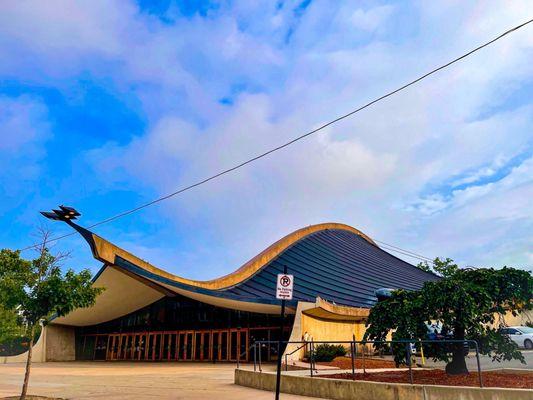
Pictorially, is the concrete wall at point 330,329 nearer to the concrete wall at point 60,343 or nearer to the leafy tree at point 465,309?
the leafy tree at point 465,309

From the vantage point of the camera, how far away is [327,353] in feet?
66.9

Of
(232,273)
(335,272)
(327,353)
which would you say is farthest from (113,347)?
(327,353)

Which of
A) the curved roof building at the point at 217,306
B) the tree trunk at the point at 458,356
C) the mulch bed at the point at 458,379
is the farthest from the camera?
the curved roof building at the point at 217,306

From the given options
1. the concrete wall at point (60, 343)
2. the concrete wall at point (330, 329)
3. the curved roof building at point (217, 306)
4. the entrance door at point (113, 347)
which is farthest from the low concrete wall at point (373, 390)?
the concrete wall at point (60, 343)

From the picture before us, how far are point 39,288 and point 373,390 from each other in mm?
8894

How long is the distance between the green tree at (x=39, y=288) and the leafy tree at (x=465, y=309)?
27.7ft

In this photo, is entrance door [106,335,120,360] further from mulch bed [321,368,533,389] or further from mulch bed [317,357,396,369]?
mulch bed [321,368,533,389]

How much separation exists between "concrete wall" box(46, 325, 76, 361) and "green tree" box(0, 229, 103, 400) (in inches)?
1018

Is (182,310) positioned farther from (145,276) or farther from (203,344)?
(145,276)

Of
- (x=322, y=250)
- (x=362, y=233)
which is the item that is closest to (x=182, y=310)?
(x=322, y=250)

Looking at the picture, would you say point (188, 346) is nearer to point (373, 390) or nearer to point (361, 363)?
point (361, 363)

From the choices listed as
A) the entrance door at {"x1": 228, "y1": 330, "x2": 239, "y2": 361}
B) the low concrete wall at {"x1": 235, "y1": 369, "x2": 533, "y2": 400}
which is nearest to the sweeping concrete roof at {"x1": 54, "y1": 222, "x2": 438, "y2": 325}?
the entrance door at {"x1": 228, "y1": 330, "x2": 239, "y2": 361}

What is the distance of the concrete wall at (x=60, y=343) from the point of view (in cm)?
3459

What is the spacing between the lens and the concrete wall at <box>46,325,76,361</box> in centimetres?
3459
